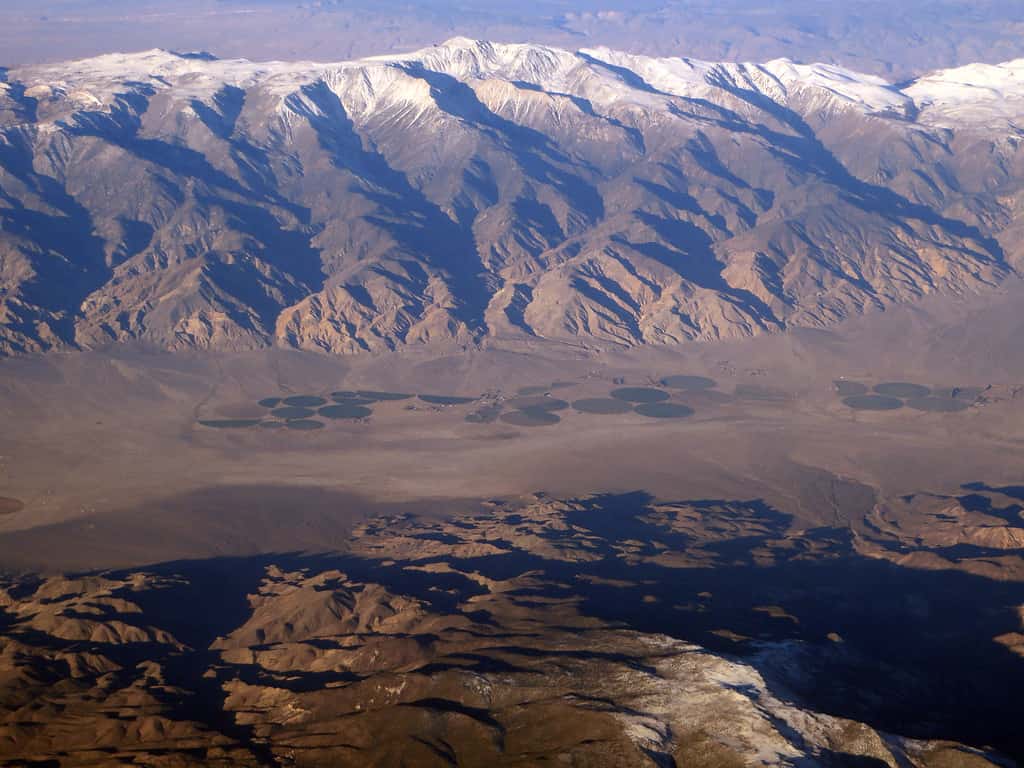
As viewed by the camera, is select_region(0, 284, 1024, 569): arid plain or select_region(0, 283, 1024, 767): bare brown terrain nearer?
select_region(0, 283, 1024, 767): bare brown terrain

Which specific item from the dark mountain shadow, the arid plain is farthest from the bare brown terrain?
the arid plain

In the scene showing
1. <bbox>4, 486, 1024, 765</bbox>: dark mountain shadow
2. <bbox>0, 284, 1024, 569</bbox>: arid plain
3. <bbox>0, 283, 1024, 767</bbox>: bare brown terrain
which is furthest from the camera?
<bbox>0, 284, 1024, 569</bbox>: arid plain

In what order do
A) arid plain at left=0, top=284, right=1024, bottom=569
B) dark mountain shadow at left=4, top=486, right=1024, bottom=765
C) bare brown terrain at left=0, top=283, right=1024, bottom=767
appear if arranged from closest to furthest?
bare brown terrain at left=0, top=283, right=1024, bottom=767
dark mountain shadow at left=4, top=486, right=1024, bottom=765
arid plain at left=0, top=284, right=1024, bottom=569

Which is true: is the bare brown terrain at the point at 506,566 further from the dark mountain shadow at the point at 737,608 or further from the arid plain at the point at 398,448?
the arid plain at the point at 398,448

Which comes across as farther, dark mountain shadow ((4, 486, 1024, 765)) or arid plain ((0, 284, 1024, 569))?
arid plain ((0, 284, 1024, 569))

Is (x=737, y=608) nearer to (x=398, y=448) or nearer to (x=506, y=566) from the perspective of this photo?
(x=506, y=566)

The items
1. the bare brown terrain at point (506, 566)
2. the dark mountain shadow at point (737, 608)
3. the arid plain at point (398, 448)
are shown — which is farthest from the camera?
the arid plain at point (398, 448)

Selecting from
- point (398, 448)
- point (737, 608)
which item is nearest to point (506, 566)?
point (737, 608)

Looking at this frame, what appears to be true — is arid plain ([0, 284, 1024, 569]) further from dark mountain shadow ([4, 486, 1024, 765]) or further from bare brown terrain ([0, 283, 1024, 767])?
dark mountain shadow ([4, 486, 1024, 765])

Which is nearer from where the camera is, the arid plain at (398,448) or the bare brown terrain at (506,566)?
the bare brown terrain at (506,566)

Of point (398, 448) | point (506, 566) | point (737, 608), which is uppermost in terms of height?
point (737, 608)

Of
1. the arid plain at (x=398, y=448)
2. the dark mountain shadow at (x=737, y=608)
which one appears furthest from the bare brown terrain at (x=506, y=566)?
the arid plain at (x=398, y=448)
